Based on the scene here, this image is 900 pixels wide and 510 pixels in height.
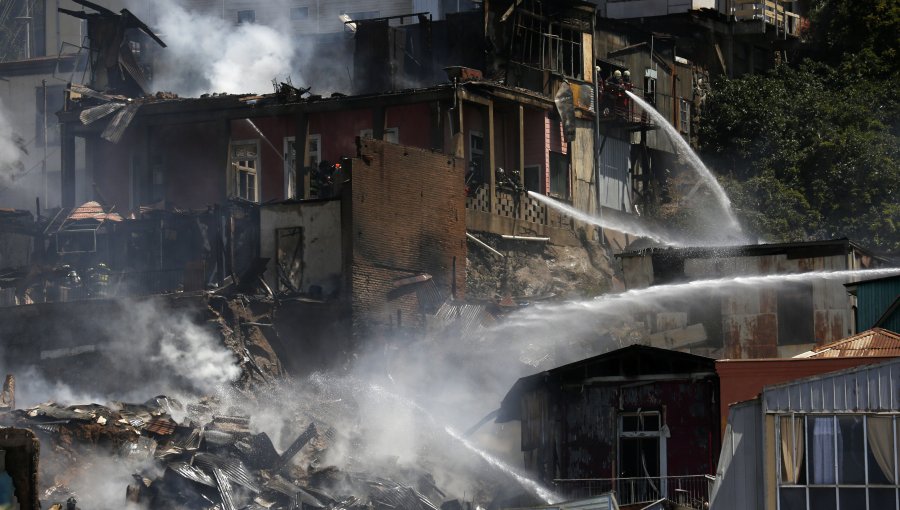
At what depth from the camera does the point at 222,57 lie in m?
72.2

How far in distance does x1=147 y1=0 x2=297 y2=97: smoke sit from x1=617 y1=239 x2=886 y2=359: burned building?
2613 centimetres

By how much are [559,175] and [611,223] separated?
293cm

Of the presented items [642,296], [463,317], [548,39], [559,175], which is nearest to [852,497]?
[642,296]

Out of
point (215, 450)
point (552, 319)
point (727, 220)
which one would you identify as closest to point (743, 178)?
point (727, 220)

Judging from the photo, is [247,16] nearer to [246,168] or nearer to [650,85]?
[650,85]

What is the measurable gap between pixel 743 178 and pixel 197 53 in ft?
77.1

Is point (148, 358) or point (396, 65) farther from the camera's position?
point (396, 65)

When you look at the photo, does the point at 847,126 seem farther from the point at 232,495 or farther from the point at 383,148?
the point at 232,495

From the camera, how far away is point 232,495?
3775 centimetres

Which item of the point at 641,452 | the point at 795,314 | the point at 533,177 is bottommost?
the point at 641,452

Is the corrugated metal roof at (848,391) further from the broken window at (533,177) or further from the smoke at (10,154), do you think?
the smoke at (10,154)

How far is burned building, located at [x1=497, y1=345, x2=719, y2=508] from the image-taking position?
3328 centimetres

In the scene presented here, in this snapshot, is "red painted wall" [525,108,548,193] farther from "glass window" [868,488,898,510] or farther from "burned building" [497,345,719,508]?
"glass window" [868,488,898,510]

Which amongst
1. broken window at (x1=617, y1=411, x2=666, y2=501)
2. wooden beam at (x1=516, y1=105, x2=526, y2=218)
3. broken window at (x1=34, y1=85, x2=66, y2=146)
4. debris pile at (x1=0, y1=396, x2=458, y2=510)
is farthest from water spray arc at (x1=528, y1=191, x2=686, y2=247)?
broken window at (x1=34, y1=85, x2=66, y2=146)
